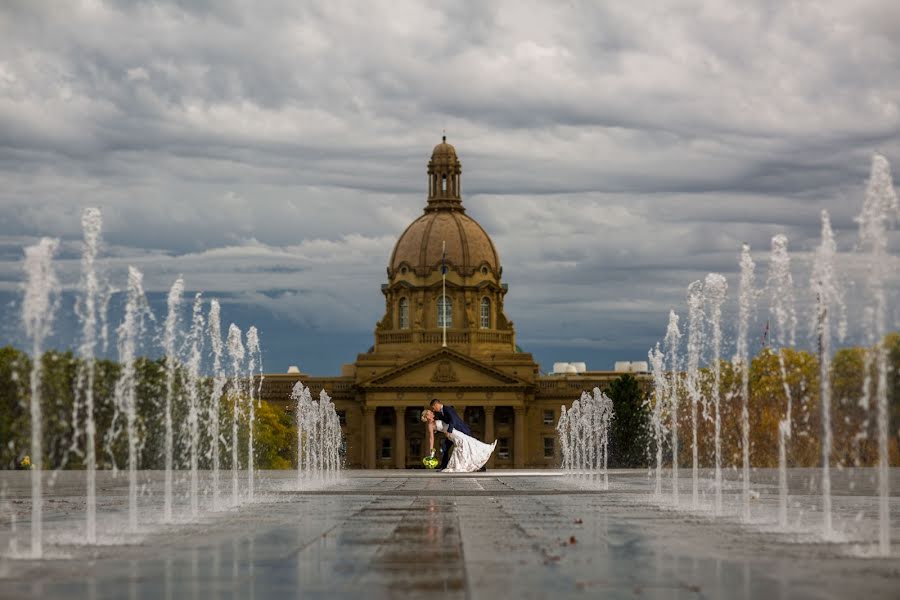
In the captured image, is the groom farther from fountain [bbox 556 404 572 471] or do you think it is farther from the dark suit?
fountain [bbox 556 404 572 471]

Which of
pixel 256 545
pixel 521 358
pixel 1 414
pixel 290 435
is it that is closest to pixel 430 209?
pixel 521 358

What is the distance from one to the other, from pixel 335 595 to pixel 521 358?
140m

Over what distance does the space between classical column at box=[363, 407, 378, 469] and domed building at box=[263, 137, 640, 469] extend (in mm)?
93

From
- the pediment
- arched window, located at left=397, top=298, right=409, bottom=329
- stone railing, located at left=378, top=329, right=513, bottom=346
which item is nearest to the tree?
the pediment

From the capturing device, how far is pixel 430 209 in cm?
16800

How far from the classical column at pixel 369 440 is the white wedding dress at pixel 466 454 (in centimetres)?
8433

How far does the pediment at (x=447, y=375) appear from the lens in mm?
149375

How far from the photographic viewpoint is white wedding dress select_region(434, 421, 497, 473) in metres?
65.2

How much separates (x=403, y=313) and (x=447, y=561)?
14304 cm

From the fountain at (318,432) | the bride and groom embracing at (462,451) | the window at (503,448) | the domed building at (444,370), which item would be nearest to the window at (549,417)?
the domed building at (444,370)

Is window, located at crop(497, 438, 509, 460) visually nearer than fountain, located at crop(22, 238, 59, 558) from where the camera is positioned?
No

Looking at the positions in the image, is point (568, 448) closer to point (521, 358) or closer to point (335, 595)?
point (521, 358)

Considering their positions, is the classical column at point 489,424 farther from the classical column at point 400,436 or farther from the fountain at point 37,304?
the fountain at point 37,304

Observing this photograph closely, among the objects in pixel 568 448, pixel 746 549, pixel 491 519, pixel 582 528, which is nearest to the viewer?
pixel 746 549
